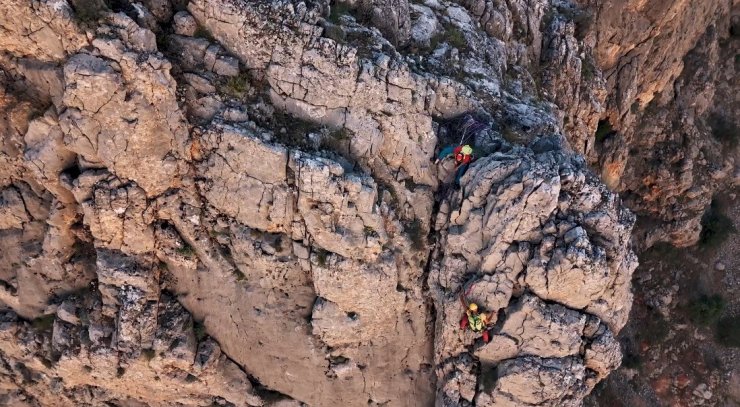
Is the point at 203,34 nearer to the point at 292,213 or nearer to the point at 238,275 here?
the point at 292,213

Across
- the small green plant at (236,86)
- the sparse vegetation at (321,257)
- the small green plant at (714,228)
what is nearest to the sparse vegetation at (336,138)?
the small green plant at (236,86)

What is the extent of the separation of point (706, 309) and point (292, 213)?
24896 millimetres

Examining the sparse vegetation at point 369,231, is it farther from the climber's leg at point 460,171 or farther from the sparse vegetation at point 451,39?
the sparse vegetation at point 451,39

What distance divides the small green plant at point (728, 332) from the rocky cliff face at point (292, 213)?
55.4 feet

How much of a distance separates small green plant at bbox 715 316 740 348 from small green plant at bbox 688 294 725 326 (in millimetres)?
424

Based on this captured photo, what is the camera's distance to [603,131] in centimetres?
2731

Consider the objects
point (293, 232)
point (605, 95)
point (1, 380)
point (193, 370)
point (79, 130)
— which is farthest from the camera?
point (605, 95)

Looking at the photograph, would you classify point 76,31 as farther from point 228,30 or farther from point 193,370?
point 193,370

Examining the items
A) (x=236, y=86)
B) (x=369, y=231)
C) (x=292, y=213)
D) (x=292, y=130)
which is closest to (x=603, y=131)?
(x=369, y=231)

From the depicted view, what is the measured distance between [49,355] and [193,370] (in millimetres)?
5426

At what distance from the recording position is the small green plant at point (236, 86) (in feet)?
51.2

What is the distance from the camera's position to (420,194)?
17.0 meters

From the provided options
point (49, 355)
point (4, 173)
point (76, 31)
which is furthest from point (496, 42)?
point (49, 355)

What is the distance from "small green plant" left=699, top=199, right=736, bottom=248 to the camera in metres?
30.3
